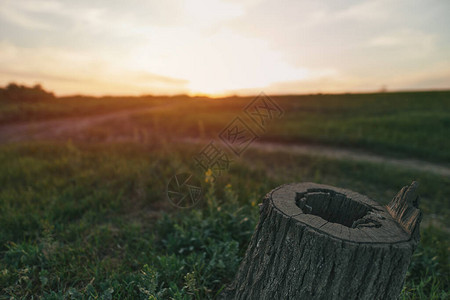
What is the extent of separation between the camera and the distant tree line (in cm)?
1889

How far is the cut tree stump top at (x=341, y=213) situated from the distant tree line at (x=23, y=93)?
24152mm

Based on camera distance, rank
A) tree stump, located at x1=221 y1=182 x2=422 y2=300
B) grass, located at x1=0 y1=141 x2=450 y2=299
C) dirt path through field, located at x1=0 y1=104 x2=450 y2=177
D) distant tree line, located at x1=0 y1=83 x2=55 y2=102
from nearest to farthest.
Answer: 1. tree stump, located at x1=221 y1=182 x2=422 y2=300
2. grass, located at x1=0 y1=141 x2=450 y2=299
3. dirt path through field, located at x1=0 y1=104 x2=450 y2=177
4. distant tree line, located at x1=0 y1=83 x2=55 y2=102

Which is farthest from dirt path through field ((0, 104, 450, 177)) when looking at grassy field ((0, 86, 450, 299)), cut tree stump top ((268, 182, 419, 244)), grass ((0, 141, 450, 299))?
cut tree stump top ((268, 182, 419, 244))

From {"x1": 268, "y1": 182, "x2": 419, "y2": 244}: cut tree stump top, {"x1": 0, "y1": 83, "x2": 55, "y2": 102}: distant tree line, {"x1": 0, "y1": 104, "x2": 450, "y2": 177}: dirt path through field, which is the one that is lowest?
{"x1": 0, "y1": 104, "x2": 450, "y2": 177}: dirt path through field

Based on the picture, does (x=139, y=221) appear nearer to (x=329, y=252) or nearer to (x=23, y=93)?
(x=329, y=252)

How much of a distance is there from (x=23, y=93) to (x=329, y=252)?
25.0 m

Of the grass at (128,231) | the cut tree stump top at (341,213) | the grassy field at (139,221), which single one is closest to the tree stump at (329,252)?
the cut tree stump top at (341,213)

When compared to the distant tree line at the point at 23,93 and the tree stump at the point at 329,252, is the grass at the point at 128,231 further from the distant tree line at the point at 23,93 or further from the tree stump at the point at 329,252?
the distant tree line at the point at 23,93

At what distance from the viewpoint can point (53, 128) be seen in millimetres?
12227

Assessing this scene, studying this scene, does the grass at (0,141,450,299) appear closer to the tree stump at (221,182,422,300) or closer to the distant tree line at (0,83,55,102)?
the tree stump at (221,182,422,300)

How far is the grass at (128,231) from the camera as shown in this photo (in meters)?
2.22

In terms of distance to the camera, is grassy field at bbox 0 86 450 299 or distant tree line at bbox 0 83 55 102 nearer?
grassy field at bbox 0 86 450 299

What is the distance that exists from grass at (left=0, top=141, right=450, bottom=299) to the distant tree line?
17.5 metres

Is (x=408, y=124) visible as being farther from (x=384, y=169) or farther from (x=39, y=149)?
(x=39, y=149)
